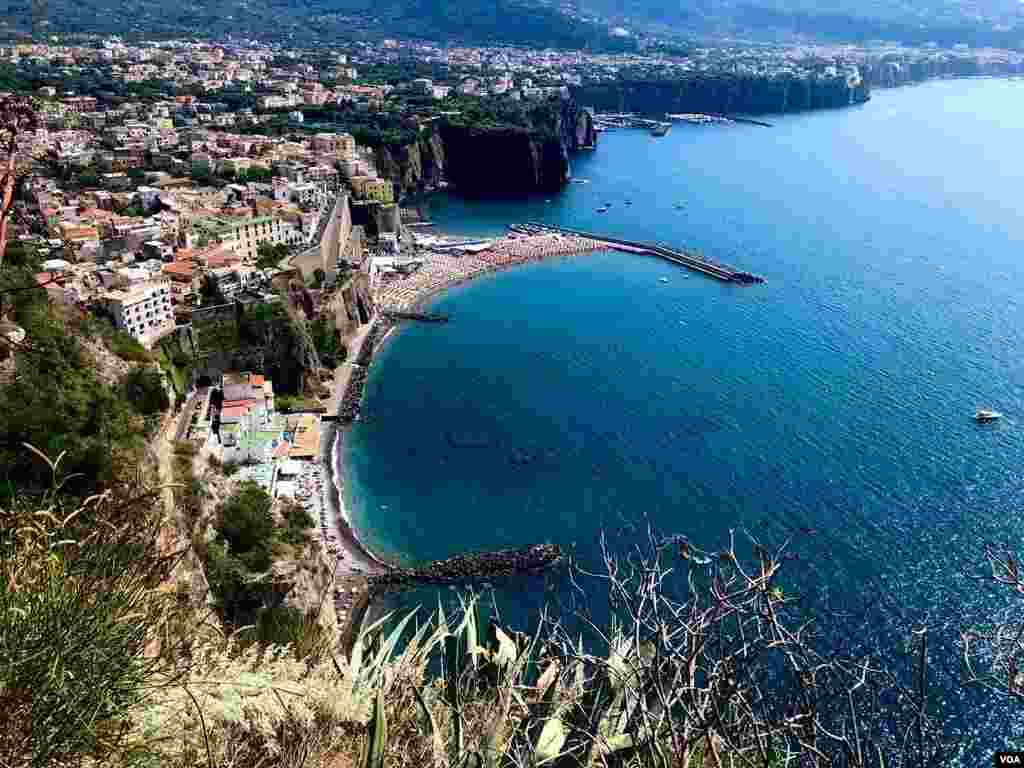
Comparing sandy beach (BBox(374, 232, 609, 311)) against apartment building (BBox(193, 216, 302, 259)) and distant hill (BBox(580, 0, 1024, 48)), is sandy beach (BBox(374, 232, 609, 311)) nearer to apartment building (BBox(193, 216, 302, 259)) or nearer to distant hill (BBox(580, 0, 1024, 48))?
apartment building (BBox(193, 216, 302, 259))

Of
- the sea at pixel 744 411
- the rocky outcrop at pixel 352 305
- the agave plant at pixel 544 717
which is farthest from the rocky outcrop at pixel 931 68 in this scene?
the agave plant at pixel 544 717

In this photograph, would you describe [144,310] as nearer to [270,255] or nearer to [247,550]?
[270,255]

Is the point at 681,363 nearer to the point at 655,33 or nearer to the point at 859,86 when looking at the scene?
the point at 859,86

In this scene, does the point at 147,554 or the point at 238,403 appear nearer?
the point at 147,554

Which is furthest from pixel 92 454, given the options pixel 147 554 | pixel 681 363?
pixel 681 363

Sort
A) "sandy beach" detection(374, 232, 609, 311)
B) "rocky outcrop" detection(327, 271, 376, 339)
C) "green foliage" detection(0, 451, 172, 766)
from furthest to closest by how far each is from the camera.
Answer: "sandy beach" detection(374, 232, 609, 311) → "rocky outcrop" detection(327, 271, 376, 339) → "green foliage" detection(0, 451, 172, 766)

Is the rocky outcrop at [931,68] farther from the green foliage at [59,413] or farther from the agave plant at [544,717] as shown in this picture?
the agave plant at [544,717]

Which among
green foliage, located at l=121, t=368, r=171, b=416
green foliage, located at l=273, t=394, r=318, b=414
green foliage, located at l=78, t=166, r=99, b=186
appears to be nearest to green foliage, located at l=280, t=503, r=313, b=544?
green foliage, located at l=121, t=368, r=171, b=416
